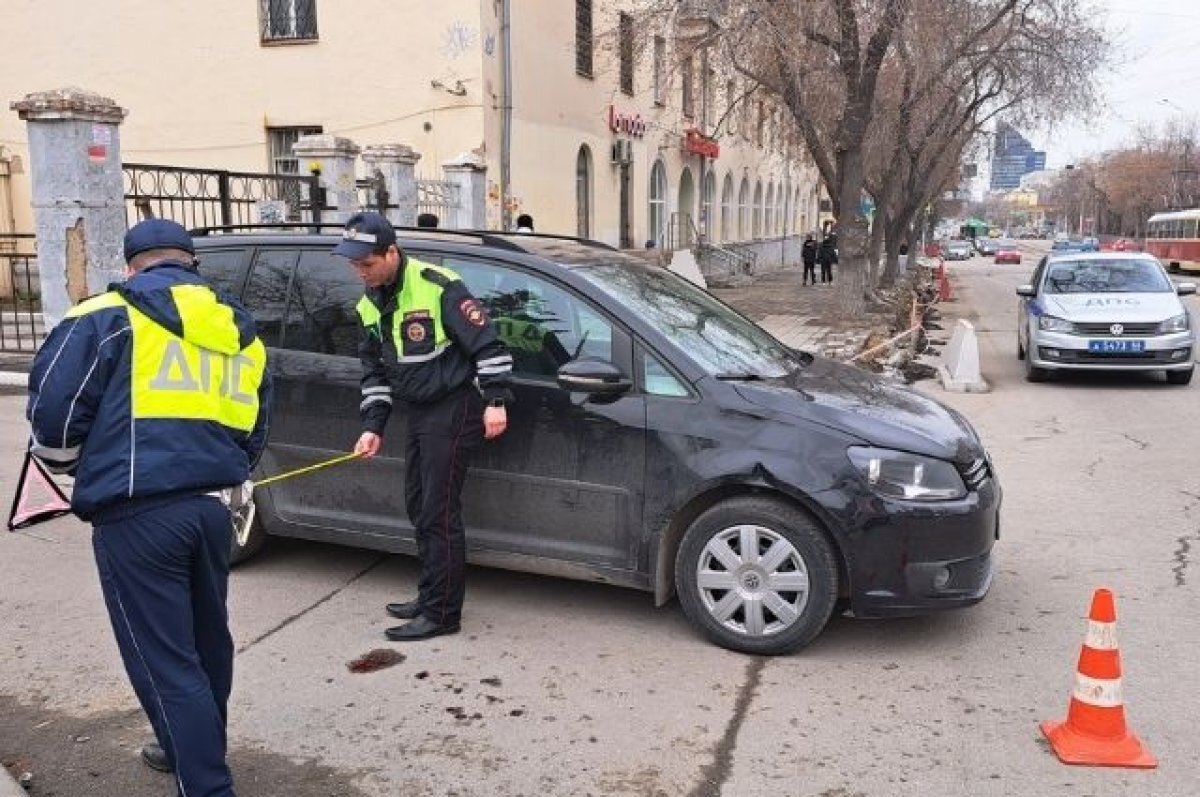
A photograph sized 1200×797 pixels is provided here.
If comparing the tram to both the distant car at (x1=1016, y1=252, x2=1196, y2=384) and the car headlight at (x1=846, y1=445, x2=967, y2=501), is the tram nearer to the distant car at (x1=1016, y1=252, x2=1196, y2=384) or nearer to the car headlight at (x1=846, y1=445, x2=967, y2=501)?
the distant car at (x1=1016, y1=252, x2=1196, y2=384)

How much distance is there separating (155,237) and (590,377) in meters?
1.84

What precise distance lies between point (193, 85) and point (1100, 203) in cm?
10124

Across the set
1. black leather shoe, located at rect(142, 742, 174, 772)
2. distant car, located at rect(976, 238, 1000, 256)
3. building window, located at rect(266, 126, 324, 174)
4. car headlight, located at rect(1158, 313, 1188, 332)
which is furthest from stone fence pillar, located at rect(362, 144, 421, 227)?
distant car, located at rect(976, 238, 1000, 256)

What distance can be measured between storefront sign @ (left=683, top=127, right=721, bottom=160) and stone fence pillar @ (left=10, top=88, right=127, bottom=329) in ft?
72.9

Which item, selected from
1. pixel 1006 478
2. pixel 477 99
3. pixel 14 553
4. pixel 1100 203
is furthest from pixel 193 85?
pixel 1100 203

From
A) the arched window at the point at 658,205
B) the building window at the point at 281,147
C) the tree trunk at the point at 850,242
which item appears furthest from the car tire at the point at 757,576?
the arched window at the point at 658,205

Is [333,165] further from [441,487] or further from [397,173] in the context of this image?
[441,487]

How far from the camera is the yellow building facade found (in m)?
18.4

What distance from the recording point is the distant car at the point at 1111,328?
1142cm

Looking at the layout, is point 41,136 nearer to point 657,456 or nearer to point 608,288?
point 608,288

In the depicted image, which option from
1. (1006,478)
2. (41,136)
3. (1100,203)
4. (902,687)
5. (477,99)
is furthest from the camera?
(1100,203)

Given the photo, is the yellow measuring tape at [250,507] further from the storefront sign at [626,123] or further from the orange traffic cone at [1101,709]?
the storefront sign at [626,123]

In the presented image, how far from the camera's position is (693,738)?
3.58 metres

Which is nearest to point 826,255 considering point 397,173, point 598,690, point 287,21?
point 287,21
